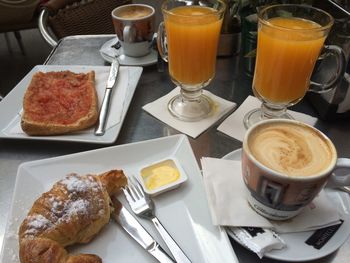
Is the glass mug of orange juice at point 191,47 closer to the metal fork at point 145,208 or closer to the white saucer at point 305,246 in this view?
the metal fork at point 145,208

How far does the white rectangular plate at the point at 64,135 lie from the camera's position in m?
A: 0.85

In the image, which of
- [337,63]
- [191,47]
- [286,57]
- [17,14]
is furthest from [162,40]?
[17,14]

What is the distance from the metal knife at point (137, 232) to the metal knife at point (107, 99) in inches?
10.0

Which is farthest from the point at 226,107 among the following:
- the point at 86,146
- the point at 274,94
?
the point at 86,146

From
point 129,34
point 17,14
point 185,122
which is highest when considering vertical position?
point 129,34

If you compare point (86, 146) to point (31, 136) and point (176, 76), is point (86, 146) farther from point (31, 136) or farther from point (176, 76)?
point (176, 76)

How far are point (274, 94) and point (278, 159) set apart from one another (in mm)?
292

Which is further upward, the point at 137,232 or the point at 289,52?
the point at 289,52

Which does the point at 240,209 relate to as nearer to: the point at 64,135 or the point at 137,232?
the point at 137,232

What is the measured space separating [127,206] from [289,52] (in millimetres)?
506

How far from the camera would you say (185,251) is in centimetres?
60

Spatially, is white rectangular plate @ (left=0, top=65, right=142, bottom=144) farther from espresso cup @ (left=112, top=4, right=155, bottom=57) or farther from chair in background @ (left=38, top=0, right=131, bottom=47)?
chair in background @ (left=38, top=0, right=131, bottom=47)

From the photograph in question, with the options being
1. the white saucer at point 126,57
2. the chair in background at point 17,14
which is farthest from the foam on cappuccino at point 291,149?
the chair in background at point 17,14

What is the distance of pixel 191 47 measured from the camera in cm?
87
